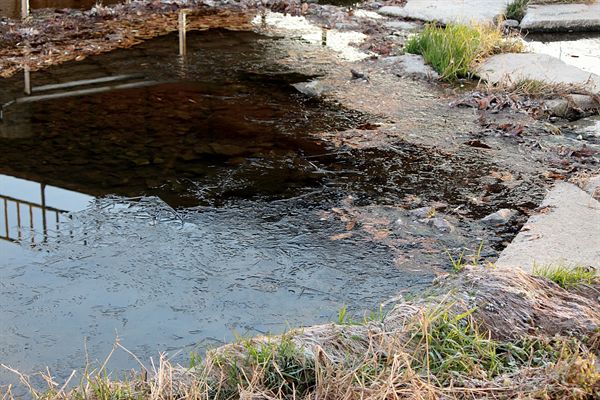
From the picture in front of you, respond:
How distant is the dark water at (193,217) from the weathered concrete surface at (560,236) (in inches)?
9.6

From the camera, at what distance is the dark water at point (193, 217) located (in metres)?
4.16

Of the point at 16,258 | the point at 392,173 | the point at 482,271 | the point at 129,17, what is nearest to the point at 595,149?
the point at 392,173

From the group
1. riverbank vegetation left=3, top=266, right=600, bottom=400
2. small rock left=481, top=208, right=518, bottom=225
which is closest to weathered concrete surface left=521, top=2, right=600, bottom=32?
small rock left=481, top=208, right=518, bottom=225

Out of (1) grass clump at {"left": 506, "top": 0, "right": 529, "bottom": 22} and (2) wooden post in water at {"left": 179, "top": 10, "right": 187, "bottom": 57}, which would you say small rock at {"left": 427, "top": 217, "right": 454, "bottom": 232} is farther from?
(1) grass clump at {"left": 506, "top": 0, "right": 529, "bottom": 22}

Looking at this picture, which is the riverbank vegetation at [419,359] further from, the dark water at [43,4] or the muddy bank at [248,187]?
the dark water at [43,4]

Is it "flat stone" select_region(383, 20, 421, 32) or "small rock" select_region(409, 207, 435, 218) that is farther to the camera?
"flat stone" select_region(383, 20, 421, 32)

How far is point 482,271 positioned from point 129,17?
294 inches

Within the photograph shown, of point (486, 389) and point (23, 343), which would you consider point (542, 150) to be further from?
point (23, 343)

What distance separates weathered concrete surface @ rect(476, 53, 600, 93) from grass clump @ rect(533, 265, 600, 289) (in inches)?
152

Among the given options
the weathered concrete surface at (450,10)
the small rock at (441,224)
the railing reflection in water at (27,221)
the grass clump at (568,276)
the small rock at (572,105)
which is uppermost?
the weathered concrete surface at (450,10)

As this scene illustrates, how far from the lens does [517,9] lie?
1105cm

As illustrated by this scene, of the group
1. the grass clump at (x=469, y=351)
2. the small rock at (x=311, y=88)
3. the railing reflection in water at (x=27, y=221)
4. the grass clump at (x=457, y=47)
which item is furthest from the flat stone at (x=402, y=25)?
the grass clump at (x=469, y=351)

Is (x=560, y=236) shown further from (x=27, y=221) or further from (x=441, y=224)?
(x=27, y=221)

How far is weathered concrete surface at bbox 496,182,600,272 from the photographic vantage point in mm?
4582
